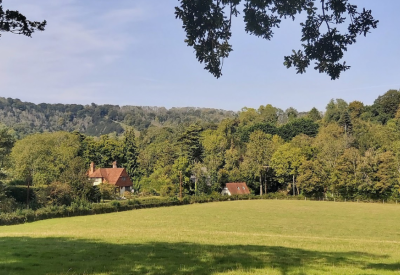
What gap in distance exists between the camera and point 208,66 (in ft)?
22.9

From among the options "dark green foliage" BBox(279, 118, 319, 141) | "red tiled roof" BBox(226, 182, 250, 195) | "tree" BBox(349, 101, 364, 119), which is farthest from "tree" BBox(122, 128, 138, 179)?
"tree" BBox(349, 101, 364, 119)

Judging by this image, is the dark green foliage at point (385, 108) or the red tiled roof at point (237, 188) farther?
the dark green foliage at point (385, 108)

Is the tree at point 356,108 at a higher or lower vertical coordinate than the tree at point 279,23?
higher

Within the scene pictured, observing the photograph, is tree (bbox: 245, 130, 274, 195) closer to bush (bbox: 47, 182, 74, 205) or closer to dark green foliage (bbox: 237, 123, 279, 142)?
dark green foliage (bbox: 237, 123, 279, 142)

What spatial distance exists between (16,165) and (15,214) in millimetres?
29124

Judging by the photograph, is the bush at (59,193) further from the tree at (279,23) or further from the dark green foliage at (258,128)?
the dark green foliage at (258,128)

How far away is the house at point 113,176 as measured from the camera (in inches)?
2849

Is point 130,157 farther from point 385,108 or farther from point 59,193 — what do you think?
point 385,108

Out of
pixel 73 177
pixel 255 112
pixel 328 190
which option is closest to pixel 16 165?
pixel 73 177

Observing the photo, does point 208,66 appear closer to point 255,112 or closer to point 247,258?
point 247,258

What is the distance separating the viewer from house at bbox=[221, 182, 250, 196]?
2774 inches

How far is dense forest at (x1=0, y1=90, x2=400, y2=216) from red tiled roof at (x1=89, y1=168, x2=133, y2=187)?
3980mm

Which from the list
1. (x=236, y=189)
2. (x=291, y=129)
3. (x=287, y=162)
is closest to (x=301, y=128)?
(x=291, y=129)

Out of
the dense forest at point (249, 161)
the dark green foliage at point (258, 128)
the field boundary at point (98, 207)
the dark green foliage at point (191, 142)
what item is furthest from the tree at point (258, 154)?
the dark green foliage at point (258, 128)
